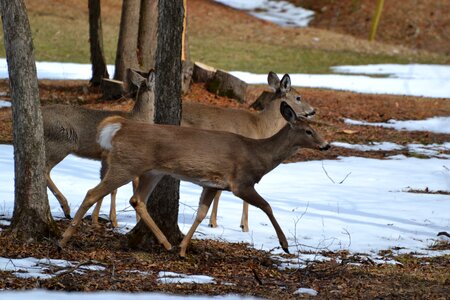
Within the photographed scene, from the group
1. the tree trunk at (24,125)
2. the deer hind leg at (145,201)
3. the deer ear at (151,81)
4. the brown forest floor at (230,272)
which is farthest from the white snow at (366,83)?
the tree trunk at (24,125)

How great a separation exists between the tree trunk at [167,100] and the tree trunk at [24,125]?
40.0 inches

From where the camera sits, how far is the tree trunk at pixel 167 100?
817 cm

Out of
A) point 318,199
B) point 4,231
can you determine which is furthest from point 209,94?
point 4,231

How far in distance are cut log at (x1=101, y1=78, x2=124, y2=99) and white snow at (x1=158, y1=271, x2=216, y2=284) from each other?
34.3 ft

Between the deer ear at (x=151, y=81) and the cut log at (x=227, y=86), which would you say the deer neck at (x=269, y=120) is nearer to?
the deer ear at (x=151, y=81)

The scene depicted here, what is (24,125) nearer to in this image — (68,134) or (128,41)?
(68,134)

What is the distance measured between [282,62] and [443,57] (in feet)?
26.3

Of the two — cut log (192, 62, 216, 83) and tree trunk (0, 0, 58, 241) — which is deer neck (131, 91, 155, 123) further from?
cut log (192, 62, 216, 83)

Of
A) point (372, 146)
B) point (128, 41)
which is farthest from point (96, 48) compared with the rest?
point (372, 146)

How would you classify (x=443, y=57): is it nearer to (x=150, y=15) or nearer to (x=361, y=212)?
(x=150, y=15)

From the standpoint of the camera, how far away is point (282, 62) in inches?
1197

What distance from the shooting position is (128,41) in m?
18.2

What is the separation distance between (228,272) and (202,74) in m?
11.5

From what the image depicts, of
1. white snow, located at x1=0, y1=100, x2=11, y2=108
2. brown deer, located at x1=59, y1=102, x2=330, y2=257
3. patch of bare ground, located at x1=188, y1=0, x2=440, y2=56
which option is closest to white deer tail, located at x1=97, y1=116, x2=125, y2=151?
brown deer, located at x1=59, y1=102, x2=330, y2=257
